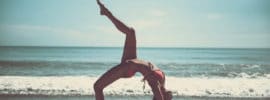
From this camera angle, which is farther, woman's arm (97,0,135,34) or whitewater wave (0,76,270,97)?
whitewater wave (0,76,270,97)

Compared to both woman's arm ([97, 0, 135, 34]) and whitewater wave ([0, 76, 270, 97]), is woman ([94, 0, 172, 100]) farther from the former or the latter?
whitewater wave ([0, 76, 270, 97])

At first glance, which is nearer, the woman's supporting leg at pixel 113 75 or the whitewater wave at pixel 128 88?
the woman's supporting leg at pixel 113 75

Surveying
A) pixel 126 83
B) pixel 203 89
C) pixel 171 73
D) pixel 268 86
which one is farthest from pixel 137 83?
pixel 171 73

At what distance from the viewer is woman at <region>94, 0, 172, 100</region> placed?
2492 millimetres

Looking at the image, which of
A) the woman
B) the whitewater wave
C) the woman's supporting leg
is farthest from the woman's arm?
the whitewater wave

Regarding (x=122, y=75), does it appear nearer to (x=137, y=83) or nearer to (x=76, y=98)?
(x=76, y=98)

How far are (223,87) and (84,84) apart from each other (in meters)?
2.49

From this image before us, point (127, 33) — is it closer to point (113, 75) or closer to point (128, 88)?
point (113, 75)

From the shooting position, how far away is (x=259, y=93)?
7.79 meters

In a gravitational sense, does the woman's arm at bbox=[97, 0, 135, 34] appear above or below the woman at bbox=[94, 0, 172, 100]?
above

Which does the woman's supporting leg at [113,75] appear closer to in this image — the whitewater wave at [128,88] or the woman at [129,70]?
the woman at [129,70]

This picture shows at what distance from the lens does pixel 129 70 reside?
251 cm

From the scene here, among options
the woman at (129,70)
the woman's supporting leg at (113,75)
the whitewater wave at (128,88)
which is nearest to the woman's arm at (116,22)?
the woman at (129,70)

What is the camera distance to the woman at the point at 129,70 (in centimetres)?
249
